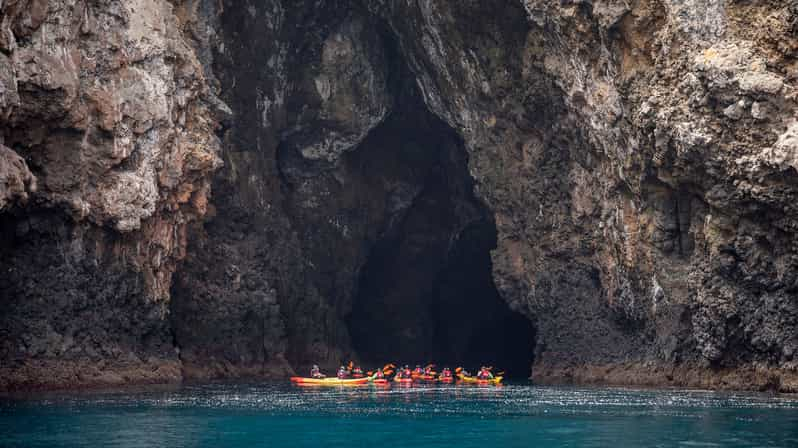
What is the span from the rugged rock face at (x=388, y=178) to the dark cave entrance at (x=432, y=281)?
245 millimetres

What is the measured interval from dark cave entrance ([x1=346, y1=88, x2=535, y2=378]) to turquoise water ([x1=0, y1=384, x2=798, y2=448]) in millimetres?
26493

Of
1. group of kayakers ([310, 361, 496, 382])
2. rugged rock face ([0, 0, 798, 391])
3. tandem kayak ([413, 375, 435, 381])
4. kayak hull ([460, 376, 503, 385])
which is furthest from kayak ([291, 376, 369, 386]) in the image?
tandem kayak ([413, 375, 435, 381])

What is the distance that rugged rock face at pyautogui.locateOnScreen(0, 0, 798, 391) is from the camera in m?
39.9

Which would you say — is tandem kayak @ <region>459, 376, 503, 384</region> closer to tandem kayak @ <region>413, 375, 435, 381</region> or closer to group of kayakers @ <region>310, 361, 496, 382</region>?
group of kayakers @ <region>310, 361, 496, 382</region>

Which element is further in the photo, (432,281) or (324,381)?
(432,281)

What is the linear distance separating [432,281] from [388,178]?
8.68 m

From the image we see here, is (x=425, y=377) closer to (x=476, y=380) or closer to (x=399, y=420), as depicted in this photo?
(x=476, y=380)

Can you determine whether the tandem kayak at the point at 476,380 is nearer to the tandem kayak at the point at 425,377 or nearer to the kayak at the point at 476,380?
the kayak at the point at 476,380

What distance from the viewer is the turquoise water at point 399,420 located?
27406mm

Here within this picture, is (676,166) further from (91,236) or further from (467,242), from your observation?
(467,242)

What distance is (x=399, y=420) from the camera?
110 ft

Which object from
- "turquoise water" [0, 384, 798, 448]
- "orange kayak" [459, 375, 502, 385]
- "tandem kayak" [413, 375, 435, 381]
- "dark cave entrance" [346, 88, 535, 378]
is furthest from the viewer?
"dark cave entrance" [346, 88, 535, 378]

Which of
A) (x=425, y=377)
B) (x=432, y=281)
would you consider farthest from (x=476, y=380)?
(x=432, y=281)

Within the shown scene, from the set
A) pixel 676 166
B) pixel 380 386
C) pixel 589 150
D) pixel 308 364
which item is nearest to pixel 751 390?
pixel 676 166
